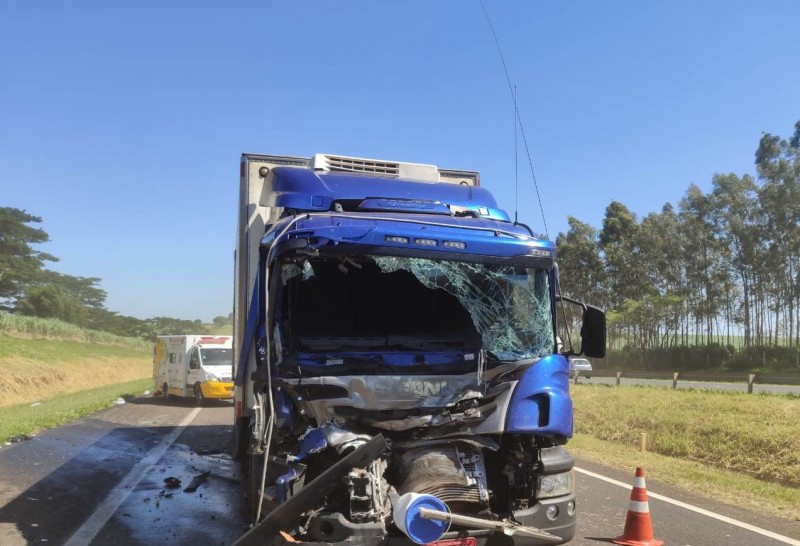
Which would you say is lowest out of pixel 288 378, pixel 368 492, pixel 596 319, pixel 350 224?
pixel 368 492

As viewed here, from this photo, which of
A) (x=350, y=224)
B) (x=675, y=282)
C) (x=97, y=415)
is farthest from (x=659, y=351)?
(x=350, y=224)

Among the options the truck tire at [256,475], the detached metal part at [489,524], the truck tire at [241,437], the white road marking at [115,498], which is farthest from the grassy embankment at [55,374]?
the detached metal part at [489,524]

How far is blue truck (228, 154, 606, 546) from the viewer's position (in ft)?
12.7

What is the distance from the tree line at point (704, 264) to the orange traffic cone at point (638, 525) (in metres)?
39.0

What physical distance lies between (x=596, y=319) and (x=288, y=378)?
257 centimetres

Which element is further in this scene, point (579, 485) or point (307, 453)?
point (579, 485)

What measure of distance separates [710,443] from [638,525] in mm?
6700

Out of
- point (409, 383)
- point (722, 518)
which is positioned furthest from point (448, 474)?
point (722, 518)

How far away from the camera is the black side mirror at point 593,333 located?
5246 mm

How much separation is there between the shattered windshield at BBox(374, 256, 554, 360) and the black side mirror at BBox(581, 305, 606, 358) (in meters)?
0.49

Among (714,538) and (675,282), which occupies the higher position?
(675,282)

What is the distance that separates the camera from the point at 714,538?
6031 mm

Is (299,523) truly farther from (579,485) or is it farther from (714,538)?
(579,485)

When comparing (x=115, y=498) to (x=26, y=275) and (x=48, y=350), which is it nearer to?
(x=48, y=350)
